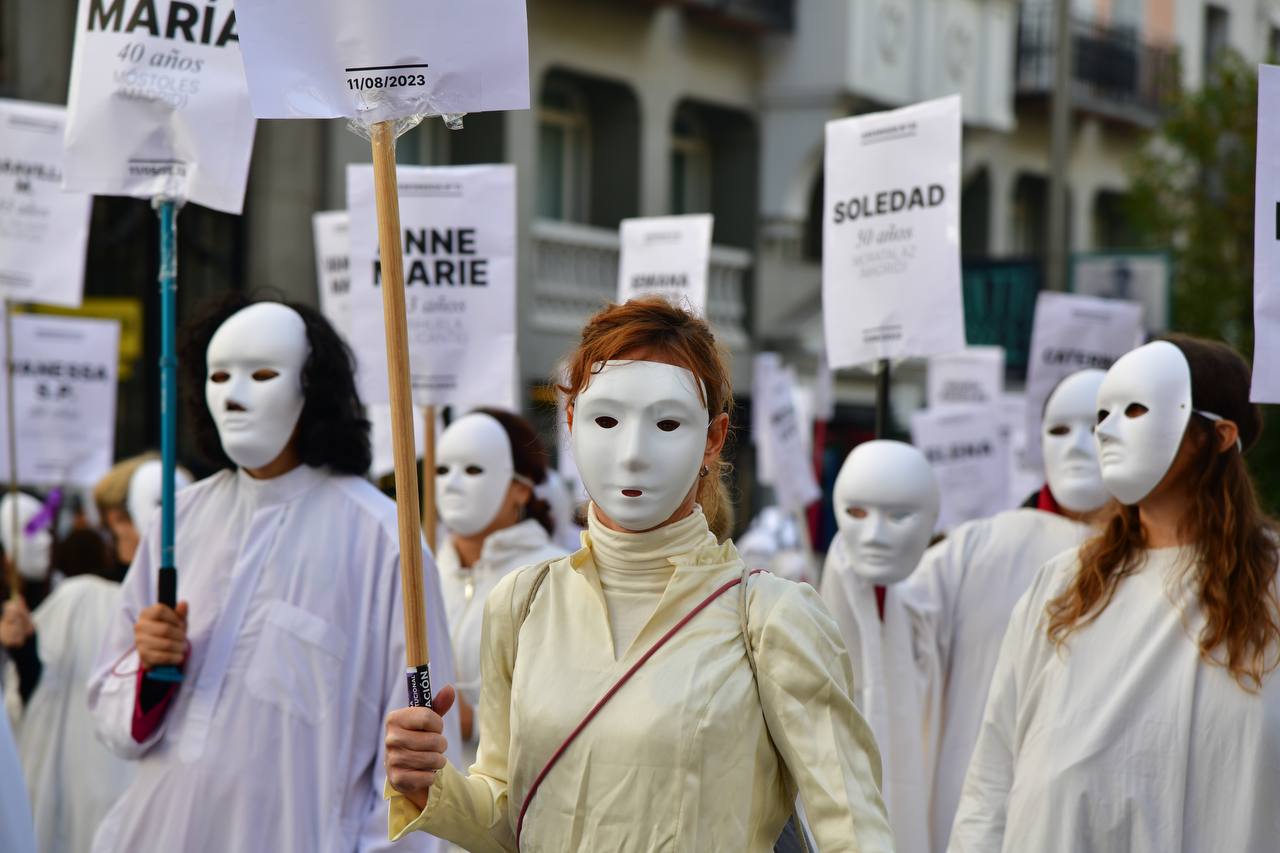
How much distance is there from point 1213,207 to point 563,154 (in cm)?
698

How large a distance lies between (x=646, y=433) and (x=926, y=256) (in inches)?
139

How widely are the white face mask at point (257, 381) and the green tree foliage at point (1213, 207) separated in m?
18.1

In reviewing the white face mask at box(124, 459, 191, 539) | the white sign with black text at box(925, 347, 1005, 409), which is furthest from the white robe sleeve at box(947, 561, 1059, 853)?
the white sign with black text at box(925, 347, 1005, 409)

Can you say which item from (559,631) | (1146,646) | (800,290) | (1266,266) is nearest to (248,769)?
(559,631)

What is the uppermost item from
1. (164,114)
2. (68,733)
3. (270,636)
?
(164,114)

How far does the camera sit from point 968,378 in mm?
13188

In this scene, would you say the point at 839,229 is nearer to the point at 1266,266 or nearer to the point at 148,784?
the point at 1266,266

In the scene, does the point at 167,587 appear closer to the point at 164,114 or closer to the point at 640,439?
the point at 164,114

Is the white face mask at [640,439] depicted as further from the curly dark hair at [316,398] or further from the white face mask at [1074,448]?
the white face mask at [1074,448]

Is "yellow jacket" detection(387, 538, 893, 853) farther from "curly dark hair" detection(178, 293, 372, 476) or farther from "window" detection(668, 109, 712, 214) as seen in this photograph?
"window" detection(668, 109, 712, 214)

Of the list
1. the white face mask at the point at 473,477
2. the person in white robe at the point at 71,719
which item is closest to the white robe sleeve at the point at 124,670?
the white face mask at the point at 473,477

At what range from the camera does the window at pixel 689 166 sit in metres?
25.1

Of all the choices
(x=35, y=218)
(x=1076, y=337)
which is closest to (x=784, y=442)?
(x=1076, y=337)

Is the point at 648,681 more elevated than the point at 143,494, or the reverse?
the point at 648,681
